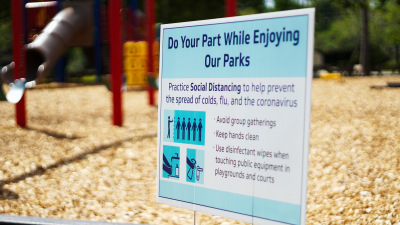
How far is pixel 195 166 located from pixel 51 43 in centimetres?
1213

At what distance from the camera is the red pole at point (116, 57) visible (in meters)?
6.73

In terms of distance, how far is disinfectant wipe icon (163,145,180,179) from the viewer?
2.46 meters

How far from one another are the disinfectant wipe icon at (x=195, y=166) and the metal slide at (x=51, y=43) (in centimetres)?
744

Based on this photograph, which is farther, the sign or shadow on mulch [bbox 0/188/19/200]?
shadow on mulch [bbox 0/188/19/200]

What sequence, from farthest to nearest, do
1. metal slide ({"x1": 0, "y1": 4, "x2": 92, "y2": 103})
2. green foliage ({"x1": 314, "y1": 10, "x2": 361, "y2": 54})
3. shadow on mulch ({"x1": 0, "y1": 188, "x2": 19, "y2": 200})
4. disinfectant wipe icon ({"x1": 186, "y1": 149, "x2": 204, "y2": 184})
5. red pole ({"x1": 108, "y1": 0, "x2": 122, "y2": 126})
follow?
green foliage ({"x1": 314, "y1": 10, "x2": 361, "y2": 54}), metal slide ({"x1": 0, "y1": 4, "x2": 92, "y2": 103}), red pole ({"x1": 108, "y1": 0, "x2": 122, "y2": 126}), shadow on mulch ({"x1": 0, "y1": 188, "x2": 19, "y2": 200}), disinfectant wipe icon ({"x1": 186, "y1": 149, "x2": 204, "y2": 184})

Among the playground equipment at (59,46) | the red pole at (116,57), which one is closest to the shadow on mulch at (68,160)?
the red pole at (116,57)

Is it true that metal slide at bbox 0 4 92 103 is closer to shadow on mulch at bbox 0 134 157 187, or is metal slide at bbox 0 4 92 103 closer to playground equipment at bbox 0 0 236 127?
playground equipment at bbox 0 0 236 127

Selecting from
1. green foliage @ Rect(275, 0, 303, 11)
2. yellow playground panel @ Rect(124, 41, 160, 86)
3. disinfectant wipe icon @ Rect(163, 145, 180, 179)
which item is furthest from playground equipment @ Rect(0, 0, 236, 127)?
green foliage @ Rect(275, 0, 303, 11)

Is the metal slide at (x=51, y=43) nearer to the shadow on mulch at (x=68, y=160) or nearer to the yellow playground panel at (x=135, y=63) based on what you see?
the yellow playground panel at (x=135, y=63)

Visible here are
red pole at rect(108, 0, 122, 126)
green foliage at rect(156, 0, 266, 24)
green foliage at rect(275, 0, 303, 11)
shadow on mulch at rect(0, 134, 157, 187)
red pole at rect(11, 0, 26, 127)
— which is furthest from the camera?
green foliage at rect(275, 0, 303, 11)

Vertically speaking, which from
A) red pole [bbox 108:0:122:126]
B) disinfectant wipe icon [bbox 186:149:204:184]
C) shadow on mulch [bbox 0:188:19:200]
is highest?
red pole [bbox 108:0:122:126]

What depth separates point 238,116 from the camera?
2.24 meters

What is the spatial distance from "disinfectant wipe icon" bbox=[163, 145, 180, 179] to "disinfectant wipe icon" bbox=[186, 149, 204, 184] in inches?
2.9

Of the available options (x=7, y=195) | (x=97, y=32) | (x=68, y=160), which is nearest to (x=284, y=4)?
(x=97, y=32)
